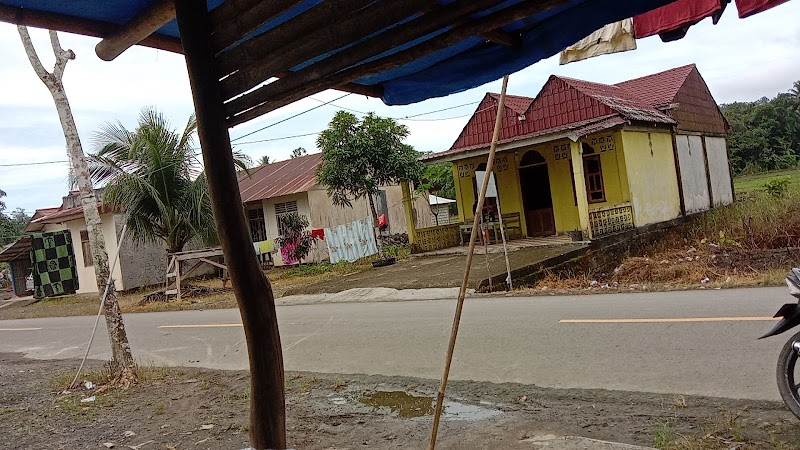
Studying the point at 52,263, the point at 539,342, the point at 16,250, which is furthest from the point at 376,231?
the point at 16,250

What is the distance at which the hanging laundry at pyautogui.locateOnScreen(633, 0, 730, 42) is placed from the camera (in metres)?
3.63

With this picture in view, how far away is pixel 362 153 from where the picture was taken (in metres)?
18.7

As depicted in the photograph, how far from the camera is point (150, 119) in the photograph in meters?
19.0

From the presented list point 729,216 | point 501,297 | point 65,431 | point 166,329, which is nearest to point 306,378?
point 65,431

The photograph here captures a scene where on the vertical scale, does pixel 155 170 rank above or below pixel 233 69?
above

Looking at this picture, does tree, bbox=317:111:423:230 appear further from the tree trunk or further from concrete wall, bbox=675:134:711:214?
concrete wall, bbox=675:134:711:214

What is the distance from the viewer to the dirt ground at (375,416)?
14.1 feet

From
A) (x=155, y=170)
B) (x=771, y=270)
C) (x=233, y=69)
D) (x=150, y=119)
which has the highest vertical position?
(x=150, y=119)

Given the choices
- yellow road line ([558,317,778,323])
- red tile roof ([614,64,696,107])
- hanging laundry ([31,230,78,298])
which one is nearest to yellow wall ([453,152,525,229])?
red tile roof ([614,64,696,107])

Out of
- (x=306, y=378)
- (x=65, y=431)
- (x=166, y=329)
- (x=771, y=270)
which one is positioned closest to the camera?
(x=65, y=431)

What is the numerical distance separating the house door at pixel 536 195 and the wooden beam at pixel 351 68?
17.2 metres

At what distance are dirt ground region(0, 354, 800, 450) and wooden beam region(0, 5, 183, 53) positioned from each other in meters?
3.11

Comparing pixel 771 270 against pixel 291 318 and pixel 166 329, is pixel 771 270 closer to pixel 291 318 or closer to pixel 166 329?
pixel 291 318

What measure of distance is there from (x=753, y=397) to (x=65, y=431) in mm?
6113
